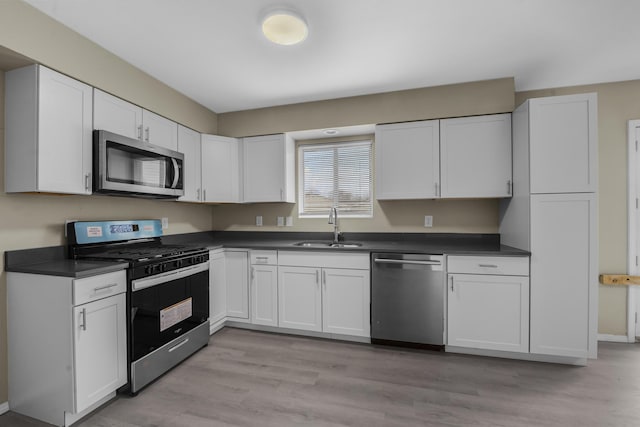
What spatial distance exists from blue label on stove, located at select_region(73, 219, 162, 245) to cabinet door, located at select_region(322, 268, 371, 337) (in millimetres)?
1758

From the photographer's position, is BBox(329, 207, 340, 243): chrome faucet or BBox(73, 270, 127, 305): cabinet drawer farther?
BBox(329, 207, 340, 243): chrome faucet

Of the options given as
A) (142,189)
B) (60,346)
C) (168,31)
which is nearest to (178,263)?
(142,189)

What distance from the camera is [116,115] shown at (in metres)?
2.40

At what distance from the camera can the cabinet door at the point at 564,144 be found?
2.38 m

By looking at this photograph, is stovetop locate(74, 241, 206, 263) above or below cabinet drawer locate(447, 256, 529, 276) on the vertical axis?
above

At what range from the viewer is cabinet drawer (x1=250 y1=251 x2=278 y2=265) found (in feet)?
10.3

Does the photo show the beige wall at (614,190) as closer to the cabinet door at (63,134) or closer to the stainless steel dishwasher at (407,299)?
the stainless steel dishwasher at (407,299)

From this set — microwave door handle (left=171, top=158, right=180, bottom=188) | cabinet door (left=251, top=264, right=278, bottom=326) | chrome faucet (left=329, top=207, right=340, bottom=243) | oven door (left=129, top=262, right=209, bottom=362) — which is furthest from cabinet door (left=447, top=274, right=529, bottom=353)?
microwave door handle (left=171, top=158, right=180, bottom=188)

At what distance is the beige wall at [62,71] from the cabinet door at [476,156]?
2.86 m

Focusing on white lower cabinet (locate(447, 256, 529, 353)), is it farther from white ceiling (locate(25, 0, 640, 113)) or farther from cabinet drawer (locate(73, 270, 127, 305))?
Result: cabinet drawer (locate(73, 270, 127, 305))

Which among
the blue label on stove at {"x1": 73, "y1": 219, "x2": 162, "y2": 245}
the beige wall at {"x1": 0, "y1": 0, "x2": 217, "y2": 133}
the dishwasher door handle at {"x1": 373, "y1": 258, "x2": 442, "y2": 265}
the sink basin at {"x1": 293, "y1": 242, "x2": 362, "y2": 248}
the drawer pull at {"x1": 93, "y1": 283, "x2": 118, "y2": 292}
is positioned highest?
the beige wall at {"x1": 0, "y1": 0, "x2": 217, "y2": 133}

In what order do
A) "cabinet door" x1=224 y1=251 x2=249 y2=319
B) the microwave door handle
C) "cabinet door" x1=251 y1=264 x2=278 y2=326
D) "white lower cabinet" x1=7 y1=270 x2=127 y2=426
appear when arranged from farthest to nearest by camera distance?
1. "cabinet door" x1=224 y1=251 x2=249 y2=319
2. "cabinet door" x1=251 y1=264 x2=278 y2=326
3. the microwave door handle
4. "white lower cabinet" x1=7 y1=270 x2=127 y2=426

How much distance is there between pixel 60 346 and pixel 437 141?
3.36m

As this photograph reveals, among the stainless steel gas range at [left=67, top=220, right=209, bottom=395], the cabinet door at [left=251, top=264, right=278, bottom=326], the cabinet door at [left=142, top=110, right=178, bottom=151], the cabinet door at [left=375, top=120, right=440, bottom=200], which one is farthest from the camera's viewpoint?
the cabinet door at [left=251, top=264, right=278, bottom=326]
